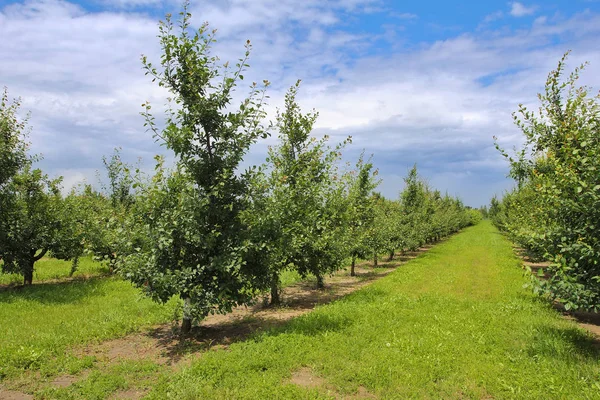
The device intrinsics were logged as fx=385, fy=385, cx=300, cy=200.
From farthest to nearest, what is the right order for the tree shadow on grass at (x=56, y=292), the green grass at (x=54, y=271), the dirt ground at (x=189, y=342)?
1. the green grass at (x=54, y=271)
2. the tree shadow on grass at (x=56, y=292)
3. the dirt ground at (x=189, y=342)

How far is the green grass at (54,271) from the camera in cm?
1789

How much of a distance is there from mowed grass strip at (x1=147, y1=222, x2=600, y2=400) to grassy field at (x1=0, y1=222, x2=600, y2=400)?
24 mm

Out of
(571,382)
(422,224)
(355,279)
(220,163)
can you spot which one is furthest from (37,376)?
(422,224)

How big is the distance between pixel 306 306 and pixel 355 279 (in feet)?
23.5

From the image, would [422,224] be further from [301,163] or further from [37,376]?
[37,376]

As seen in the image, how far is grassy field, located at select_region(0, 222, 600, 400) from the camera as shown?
6355 mm

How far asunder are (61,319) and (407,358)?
31.2ft

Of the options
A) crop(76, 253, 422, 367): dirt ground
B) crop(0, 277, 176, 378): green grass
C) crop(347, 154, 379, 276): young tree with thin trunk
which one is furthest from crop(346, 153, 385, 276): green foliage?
crop(0, 277, 176, 378): green grass

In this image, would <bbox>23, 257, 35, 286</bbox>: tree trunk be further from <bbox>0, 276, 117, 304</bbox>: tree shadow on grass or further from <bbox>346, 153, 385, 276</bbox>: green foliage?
<bbox>346, 153, 385, 276</bbox>: green foliage

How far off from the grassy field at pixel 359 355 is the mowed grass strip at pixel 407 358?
0.08 ft

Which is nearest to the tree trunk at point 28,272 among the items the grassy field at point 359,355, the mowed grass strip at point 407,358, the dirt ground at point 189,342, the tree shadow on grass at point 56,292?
the tree shadow on grass at point 56,292

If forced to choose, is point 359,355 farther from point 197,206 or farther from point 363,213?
point 363,213

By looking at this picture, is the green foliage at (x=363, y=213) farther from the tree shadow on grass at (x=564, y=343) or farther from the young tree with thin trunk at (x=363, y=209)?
the tree shadow on grass at (x=564, y=343)

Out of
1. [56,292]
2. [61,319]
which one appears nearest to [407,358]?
[61,319]
